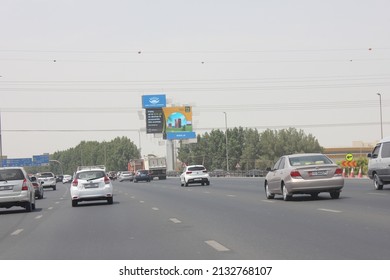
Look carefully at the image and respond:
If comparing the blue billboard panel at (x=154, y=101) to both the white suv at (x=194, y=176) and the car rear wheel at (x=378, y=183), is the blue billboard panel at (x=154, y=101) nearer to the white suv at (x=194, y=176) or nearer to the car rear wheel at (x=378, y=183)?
the white suv at (x=194, y=176)

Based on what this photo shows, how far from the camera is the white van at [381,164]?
29375 millimetres

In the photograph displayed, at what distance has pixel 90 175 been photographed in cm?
2972

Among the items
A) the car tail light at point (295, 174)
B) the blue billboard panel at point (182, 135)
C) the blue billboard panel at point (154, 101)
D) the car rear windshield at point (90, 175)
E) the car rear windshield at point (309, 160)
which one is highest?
the blue billboard panel at point (154, 101)

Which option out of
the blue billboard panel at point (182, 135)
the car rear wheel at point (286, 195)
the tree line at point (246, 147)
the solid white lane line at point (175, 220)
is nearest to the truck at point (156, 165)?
the blue billboard panel at point (182, 135)

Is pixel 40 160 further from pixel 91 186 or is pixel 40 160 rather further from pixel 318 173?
pixel 318 173

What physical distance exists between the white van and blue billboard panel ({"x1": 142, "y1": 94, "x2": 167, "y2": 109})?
70232 millimetres

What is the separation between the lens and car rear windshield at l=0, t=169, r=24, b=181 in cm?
2606

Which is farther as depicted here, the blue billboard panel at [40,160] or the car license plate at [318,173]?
the blue billboard panel at [40,160]

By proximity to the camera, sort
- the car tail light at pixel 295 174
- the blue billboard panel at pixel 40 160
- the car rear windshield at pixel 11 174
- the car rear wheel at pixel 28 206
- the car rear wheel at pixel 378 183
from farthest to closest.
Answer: the blue billboard panel at pixel 40 160 < the car rear wheel at pixel 378 183 < the car rear wheel at pixel 28 206 < the car rear windshield at pixel 11 174 < the car tail light at pixel 295 174

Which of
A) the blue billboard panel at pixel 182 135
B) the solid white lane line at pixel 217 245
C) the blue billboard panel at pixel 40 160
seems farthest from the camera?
the blue billboard panel at pixel 40 160

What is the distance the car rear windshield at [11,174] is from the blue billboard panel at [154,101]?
243ft

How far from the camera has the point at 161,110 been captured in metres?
101

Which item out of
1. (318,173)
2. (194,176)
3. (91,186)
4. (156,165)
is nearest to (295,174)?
(318,173)
